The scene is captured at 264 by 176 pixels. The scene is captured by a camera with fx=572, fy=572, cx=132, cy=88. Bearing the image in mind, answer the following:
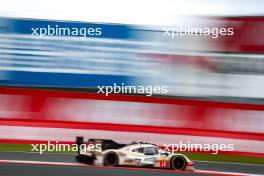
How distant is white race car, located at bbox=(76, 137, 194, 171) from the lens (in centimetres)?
371

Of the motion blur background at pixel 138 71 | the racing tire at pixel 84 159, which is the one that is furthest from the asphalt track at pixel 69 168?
the motion blur background at pixel 138 71

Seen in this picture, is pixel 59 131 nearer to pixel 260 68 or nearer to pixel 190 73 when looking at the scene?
pixel 190 73

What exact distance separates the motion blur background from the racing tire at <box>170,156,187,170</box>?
196 mm

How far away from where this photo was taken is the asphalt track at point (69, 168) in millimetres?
3629

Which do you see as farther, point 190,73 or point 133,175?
point 190,73

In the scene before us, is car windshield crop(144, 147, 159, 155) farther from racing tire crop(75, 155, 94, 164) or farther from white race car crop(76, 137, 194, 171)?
racing tire crop(75, 155, 94, 164)

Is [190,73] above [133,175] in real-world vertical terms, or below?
above

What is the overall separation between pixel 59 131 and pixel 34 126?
21 cm

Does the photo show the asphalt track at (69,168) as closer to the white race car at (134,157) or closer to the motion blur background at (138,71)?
the white race car at (134,157)

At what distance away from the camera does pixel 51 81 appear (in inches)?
158

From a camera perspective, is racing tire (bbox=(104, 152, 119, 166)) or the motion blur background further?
the motion blur background

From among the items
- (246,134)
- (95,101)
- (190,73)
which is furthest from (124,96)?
(246,134)

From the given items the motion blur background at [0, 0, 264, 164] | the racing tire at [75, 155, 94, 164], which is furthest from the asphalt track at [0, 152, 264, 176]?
the motion blur background at [0, 0, 264, 164]

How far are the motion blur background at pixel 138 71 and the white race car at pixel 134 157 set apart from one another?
0.14m
